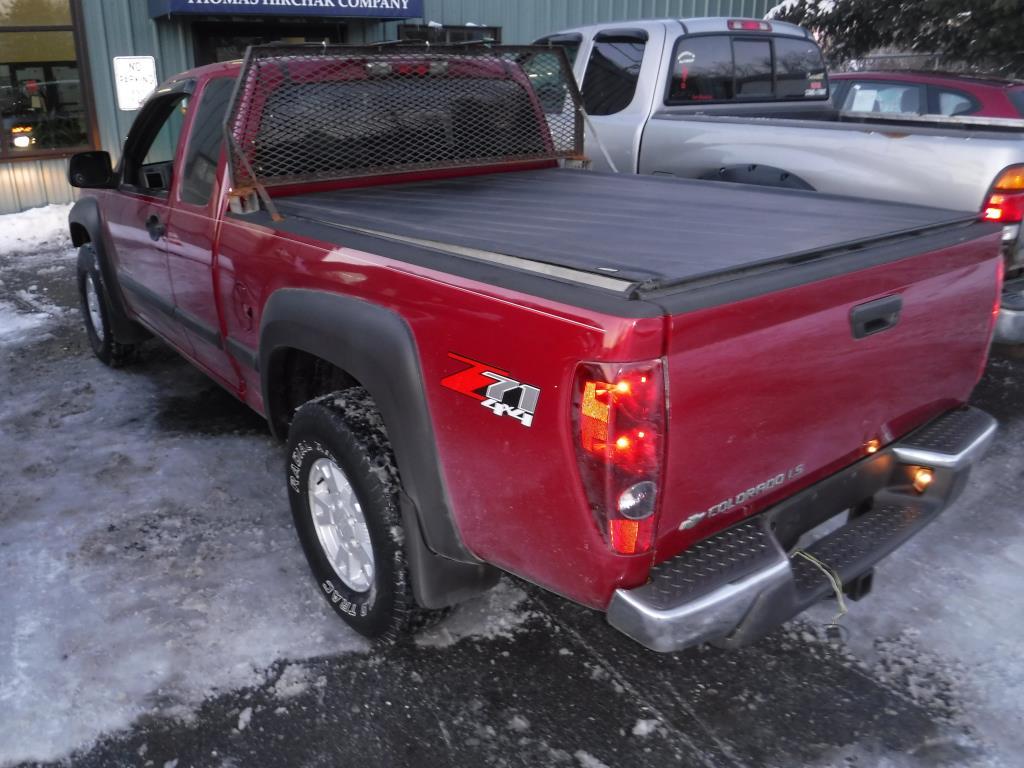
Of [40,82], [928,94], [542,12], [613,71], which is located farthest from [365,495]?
[542,12]

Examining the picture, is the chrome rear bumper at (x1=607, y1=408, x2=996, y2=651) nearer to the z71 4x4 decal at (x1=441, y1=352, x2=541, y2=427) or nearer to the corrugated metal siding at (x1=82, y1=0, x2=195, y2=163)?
the z71 4x4 decal at (x1=441, y1=352, x2=541, y2=427)

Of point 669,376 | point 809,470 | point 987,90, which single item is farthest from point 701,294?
point 987,90

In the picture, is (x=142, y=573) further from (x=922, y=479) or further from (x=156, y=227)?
(x=922, y=479)

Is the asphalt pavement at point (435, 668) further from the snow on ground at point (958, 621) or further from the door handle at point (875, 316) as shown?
the door handle at point (875, 316)

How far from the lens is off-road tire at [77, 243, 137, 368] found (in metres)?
5.37

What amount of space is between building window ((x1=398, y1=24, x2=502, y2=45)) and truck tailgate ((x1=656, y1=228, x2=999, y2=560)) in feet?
34.2

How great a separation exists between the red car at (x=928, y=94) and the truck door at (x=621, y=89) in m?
2.48

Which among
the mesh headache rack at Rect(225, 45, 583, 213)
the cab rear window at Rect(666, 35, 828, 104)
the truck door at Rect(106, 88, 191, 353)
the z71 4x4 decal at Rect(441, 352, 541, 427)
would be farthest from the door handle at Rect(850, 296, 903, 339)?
the cab rear window at Rect(666, 35, 828, 104)

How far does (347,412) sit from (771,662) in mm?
1620

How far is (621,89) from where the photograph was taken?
6.20 meters

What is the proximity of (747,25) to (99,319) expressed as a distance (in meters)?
5.01

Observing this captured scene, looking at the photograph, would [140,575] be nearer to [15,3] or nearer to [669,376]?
[669,376]

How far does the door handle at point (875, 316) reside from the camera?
222cm

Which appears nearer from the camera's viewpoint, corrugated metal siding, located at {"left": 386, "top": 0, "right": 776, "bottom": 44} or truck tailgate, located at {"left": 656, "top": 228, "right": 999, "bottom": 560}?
truck tailgate, located at {"left": 656, "top": 228, "right": 999, "bottom": 560}
